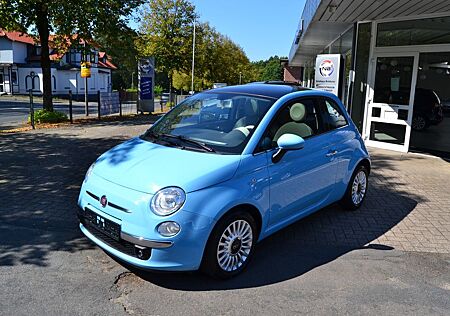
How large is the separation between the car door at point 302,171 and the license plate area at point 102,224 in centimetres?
145

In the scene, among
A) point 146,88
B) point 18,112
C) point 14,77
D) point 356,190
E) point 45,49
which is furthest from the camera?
point 14,77

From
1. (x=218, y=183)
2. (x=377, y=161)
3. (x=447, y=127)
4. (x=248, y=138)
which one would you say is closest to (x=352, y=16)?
(x=377, y=161)

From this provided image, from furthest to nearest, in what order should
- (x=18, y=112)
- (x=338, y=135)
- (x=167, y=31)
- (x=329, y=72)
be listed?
(x=167, y=31) → (x=18, y=112) → (x=329, y=72) → (x=338, y=135)

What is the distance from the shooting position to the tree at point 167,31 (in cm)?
2723

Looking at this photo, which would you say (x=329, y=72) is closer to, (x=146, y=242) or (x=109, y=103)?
(x=146, y=242)

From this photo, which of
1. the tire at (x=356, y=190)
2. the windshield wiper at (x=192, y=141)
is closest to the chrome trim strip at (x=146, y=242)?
the windshield wiper at (x=192, y=141)

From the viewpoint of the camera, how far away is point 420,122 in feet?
46.9

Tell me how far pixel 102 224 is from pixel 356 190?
354 centimetres

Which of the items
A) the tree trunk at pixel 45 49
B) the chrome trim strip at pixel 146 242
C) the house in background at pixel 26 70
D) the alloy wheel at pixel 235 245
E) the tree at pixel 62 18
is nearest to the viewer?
the chrome trim strip at pixel 146 242

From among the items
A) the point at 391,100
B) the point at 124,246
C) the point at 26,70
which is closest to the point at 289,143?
the point at 124,246

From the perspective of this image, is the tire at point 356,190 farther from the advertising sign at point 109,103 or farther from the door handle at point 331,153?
the advertising sign at point 109,103

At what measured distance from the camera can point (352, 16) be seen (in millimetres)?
10523

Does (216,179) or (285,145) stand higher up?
(285,145)

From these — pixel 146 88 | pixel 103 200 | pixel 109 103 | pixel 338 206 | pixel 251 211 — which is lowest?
pixel 338 206
